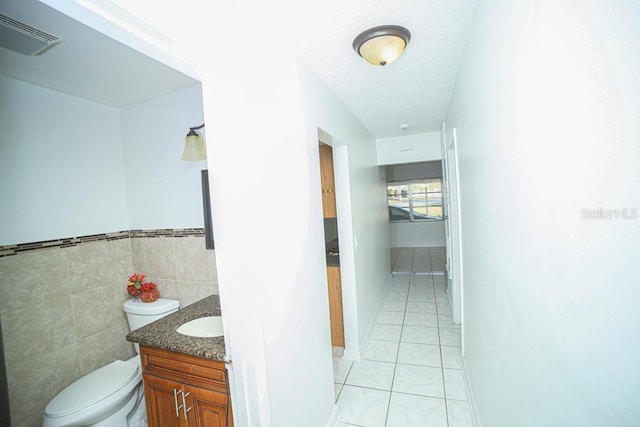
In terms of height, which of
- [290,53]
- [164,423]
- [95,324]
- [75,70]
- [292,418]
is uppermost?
[75,70]

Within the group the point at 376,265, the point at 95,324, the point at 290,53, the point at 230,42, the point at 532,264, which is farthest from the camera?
the point at 376,265

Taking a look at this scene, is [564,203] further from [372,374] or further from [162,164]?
[162,164]

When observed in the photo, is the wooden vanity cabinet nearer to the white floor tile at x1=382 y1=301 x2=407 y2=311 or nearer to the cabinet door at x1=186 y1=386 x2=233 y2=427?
the cabinet door at x1=186 y1=386 x2=233 y2=427

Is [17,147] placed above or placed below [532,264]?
above

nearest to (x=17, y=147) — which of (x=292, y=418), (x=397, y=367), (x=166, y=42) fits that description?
(x=166, y=42)

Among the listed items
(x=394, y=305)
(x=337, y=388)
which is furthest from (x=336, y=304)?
(x=394, y=305)

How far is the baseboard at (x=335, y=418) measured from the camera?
174 centimetres

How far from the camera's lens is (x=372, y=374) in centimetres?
231

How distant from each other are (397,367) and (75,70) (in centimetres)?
337

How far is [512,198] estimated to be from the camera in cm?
90

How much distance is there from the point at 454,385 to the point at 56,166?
3527 millimetres

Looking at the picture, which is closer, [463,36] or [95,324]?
[463,36]

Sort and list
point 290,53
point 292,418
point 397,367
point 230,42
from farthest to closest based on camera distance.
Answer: point 397,367, point 290,53, point 292,418, point 230,42

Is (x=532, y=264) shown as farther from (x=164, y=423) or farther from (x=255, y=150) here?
(x=164, y=423)
